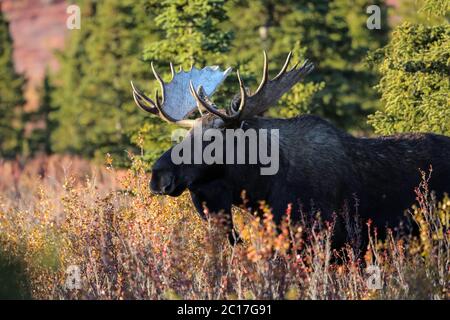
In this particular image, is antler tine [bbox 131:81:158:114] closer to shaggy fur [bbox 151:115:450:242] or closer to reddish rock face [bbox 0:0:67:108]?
shaggy fur [bbox 151:115:450:242]

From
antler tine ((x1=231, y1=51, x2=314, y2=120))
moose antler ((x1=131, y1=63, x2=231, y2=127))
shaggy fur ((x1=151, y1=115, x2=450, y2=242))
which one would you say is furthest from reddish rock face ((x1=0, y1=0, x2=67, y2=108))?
shaggy fur ((x1=151, y1=115, x2=450, y2=242))

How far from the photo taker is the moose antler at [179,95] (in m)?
9.31

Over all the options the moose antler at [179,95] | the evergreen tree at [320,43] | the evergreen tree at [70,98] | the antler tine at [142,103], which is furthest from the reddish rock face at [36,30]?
the antler tine at [142,103]

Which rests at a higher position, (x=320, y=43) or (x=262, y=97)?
(x=320, y=43)

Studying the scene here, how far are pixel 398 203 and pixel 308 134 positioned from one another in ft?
3.55

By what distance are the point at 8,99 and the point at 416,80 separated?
28.0 meters

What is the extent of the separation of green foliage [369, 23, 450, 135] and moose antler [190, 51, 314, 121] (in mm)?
2615

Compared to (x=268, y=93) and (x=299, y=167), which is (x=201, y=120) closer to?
(x=268, y=93)

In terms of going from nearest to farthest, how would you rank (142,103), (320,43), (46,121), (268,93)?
(268,93), (142,103), (320,43), (46,121)

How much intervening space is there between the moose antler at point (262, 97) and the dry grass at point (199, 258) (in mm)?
948

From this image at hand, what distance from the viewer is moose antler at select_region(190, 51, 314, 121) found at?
8.73m

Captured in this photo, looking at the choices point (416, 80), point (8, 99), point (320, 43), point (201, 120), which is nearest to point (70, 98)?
point (8, 99)

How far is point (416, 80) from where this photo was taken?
11.9 m
